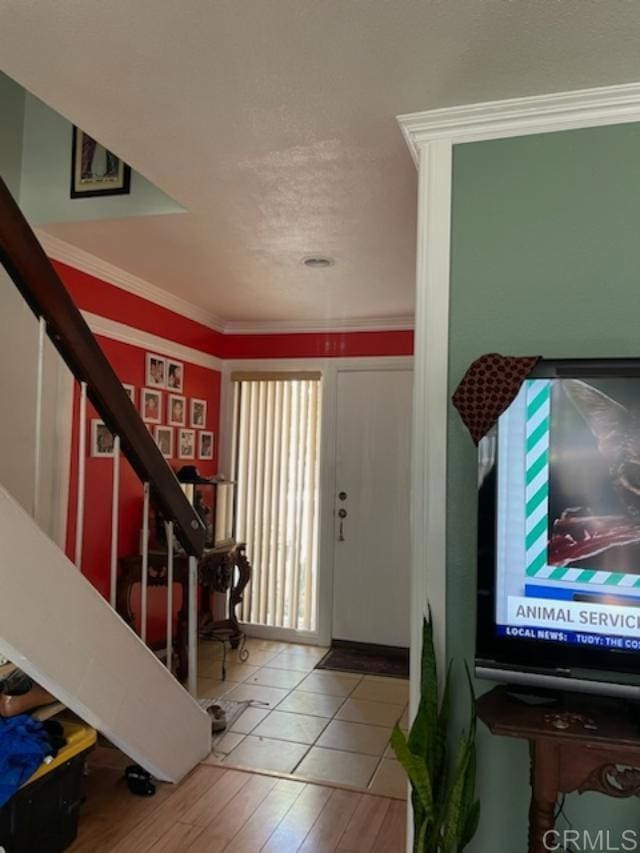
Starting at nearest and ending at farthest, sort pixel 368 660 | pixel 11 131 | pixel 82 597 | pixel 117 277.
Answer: pixel 82 597 < pixel 11 131 < pixel 117 277 < pixel 368 660

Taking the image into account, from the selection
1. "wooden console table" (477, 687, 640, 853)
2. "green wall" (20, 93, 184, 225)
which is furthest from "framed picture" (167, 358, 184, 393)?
"wooden console table" (477, 687, 640, 853)

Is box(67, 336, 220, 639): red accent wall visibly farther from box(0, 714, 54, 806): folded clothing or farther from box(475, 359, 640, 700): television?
box(475, 359, 640, 700): television

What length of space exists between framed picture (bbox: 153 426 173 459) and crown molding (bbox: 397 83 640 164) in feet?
8.26

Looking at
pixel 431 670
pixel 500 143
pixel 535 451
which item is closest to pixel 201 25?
pixel 500 143

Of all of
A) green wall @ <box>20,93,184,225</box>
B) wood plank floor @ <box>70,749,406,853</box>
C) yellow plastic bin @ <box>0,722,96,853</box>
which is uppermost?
green wall @ <box>20,93,184,225</box>

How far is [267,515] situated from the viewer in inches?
181

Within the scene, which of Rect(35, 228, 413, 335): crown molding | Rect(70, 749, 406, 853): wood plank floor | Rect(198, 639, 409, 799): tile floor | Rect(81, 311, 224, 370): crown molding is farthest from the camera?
Rect(81, 311, 224, 370): crown molding

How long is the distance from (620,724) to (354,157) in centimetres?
175

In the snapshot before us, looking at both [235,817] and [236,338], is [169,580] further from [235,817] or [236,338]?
[236,338]

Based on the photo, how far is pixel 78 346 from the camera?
1.80 metres

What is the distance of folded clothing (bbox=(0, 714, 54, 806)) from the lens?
6.14 ft

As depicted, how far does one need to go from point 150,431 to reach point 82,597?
1995mm

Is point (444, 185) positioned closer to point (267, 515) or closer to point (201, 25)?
point (201, 25)

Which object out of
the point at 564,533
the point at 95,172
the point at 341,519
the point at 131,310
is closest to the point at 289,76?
the point at 564,533
